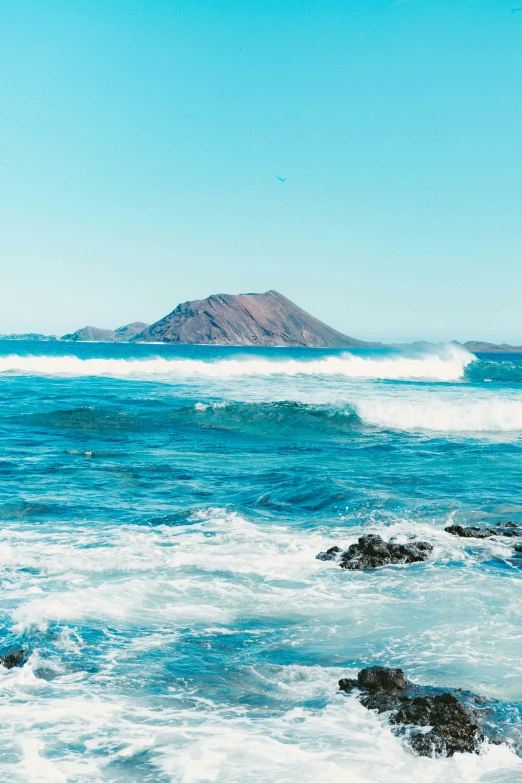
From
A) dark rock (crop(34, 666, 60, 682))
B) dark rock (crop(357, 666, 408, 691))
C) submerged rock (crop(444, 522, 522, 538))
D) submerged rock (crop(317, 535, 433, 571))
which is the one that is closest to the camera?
dark rock (crop(357, 666, 408, 691))

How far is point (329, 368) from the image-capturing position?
6450cm

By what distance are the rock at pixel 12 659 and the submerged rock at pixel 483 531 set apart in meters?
7.68

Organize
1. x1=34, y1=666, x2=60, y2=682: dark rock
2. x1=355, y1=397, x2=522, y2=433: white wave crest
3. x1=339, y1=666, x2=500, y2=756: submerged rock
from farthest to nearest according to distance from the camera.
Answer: x1=355, y1=397, x2=522, y2=433: white wave crest, x1=34, y1=666, x2=60, y2=682: dark rock, x1=339, y1=666, x2=500, y2=756: submerged rock

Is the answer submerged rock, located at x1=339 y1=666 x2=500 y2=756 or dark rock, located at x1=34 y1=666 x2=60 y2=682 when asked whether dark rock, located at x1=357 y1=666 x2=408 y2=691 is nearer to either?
submerged rock, located at x1=339 y1=666 x2=500 y2=756

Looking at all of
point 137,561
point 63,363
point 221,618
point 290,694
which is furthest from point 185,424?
point 63,363

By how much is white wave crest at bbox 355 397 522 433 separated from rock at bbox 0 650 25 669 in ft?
70.4

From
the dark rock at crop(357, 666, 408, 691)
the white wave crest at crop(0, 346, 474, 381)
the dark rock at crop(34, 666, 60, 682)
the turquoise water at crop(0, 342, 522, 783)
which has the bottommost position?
the dark rock at crop(34, 666, 60, 682)

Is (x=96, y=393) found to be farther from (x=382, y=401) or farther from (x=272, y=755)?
(x=272, y=755)

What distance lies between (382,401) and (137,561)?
23.5 metres

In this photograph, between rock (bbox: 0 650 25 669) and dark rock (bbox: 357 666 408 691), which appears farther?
rock (bbox: 0 650 25 669)

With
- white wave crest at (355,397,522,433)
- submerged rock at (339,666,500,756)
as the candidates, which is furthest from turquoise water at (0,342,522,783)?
white wave crest at (355,397,522,433)

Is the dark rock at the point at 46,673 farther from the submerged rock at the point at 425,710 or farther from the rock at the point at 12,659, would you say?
the submerged rock at the point at 425,710

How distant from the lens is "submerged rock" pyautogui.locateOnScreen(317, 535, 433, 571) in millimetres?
9938

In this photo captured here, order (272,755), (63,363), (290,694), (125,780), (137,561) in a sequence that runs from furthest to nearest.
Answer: (63,363)
(137,561)
(290,694)
(272,755)
(125,780)
